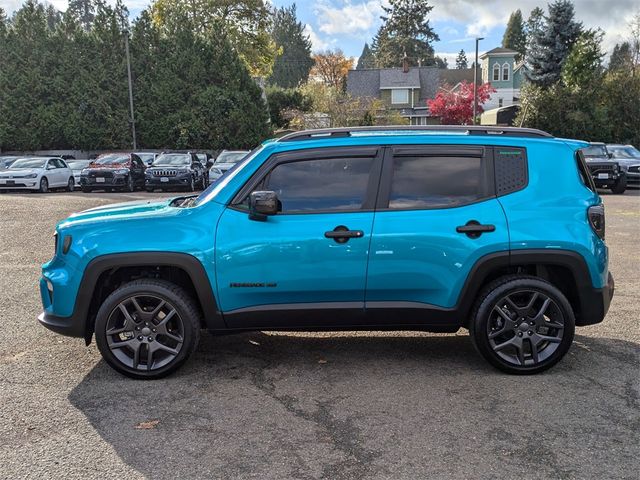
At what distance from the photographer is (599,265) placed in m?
4.41

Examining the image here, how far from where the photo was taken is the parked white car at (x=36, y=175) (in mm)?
21391

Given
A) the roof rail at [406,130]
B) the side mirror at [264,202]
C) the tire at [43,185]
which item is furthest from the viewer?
the tire at [43,185]

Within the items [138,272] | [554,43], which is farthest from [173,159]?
[554,43]

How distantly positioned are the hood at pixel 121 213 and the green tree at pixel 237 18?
39351 millimetres

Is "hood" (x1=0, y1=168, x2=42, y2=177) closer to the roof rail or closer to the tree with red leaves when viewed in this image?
the roof rail

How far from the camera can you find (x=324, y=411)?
3.86 meters

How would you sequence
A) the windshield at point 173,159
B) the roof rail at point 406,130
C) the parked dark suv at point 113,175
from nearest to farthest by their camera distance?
the roof rail at point 406,130
the parked dark suv at point 113,175
the windshield at point 173,159

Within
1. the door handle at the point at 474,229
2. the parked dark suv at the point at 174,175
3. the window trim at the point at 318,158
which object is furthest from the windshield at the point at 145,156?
the door handle at the point at 474,229

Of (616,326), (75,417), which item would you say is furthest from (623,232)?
(75,417)

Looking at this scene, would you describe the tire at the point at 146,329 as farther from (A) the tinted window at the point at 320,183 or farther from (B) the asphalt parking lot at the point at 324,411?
(A) the tinted window at the point at 320,183

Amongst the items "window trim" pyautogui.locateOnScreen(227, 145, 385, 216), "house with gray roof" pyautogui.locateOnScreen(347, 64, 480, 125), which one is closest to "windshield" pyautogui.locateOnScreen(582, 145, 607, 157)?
"window trim" pyautogui.locateOnScreen(227, 145, 385, 216)

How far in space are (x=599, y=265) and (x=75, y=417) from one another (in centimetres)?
386

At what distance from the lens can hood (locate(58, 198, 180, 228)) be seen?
14.6 ft

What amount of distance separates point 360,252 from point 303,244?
421 mm
